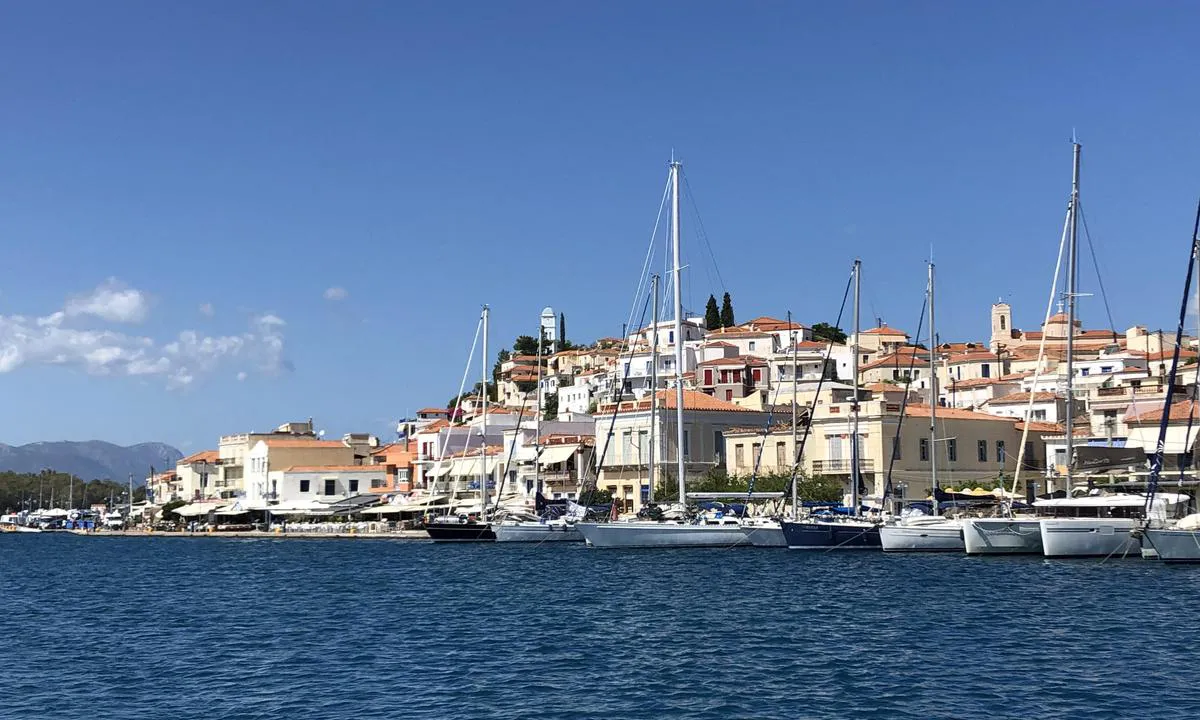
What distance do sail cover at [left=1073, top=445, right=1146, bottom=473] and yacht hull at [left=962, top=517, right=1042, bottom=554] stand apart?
751 cm

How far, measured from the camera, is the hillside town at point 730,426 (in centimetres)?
7312

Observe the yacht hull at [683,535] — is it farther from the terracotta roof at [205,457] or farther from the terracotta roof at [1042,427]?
the terracotta roof at [205,457]

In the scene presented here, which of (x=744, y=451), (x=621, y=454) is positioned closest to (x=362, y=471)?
(x=621, y=454)

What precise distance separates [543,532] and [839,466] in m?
16.3

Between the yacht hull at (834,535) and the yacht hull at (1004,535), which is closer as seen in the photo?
the yacht hull at (1004,535)

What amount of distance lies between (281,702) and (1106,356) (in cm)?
9939

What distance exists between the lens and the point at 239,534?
3954 inches

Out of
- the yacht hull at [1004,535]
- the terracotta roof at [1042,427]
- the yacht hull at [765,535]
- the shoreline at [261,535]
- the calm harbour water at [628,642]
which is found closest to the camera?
the calm harbour water at [628,642]

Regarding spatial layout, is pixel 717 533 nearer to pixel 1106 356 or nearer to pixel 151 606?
pixel 151 606

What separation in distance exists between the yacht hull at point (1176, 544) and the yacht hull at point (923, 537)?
9.41 m

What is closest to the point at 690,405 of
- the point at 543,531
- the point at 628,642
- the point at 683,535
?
the point at 543,531

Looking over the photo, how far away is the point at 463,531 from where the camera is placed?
2859 inches

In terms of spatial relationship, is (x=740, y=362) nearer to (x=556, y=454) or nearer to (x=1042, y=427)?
(x=556, y=454)

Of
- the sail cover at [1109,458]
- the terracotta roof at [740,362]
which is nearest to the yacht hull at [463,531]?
the sail cover at [1109,458]
